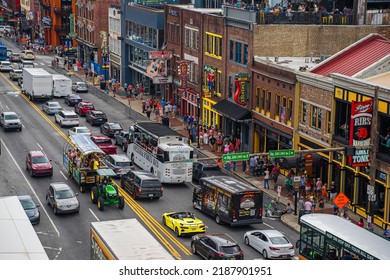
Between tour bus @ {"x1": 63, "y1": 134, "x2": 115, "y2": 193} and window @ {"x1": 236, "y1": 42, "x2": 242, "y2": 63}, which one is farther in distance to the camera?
window @ {"x1": 236, "y1": 42, "x2": 242, "y2": 63}

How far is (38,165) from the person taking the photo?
60.3 meters

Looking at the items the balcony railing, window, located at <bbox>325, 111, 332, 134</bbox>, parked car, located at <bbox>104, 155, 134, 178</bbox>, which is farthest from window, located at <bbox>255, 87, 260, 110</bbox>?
the balcony railing

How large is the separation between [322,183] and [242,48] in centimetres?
1873

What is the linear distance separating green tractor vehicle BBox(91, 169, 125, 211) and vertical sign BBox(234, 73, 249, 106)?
2084cm

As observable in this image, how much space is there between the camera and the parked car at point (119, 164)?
60.4m

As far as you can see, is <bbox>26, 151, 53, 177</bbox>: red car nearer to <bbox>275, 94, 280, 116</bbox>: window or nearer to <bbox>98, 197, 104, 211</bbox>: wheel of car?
<bbox>98, 197, 104, 211</bbox>: wheel of car

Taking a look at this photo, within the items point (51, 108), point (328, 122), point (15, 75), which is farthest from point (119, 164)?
point (15, 75)

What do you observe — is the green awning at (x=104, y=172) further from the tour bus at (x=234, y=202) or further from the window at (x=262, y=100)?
the window at (x=262, y=100)

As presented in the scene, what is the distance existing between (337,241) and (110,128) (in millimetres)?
45118

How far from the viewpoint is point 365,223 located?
50.8 metres

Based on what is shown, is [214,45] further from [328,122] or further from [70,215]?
[70,215]

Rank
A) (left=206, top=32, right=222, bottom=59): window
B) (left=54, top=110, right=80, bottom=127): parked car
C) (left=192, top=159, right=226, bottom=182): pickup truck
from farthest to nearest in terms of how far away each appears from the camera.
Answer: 1. (left=54, top=110, right=80, bottom=127): parked car
2. (left=206, top=32, right=222, bottom=59): window
3. (left=192, top=159, right=226, bottom=182): pickup truck

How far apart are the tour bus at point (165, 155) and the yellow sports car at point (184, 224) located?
1030cm

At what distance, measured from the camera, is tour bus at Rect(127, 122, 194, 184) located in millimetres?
58344
